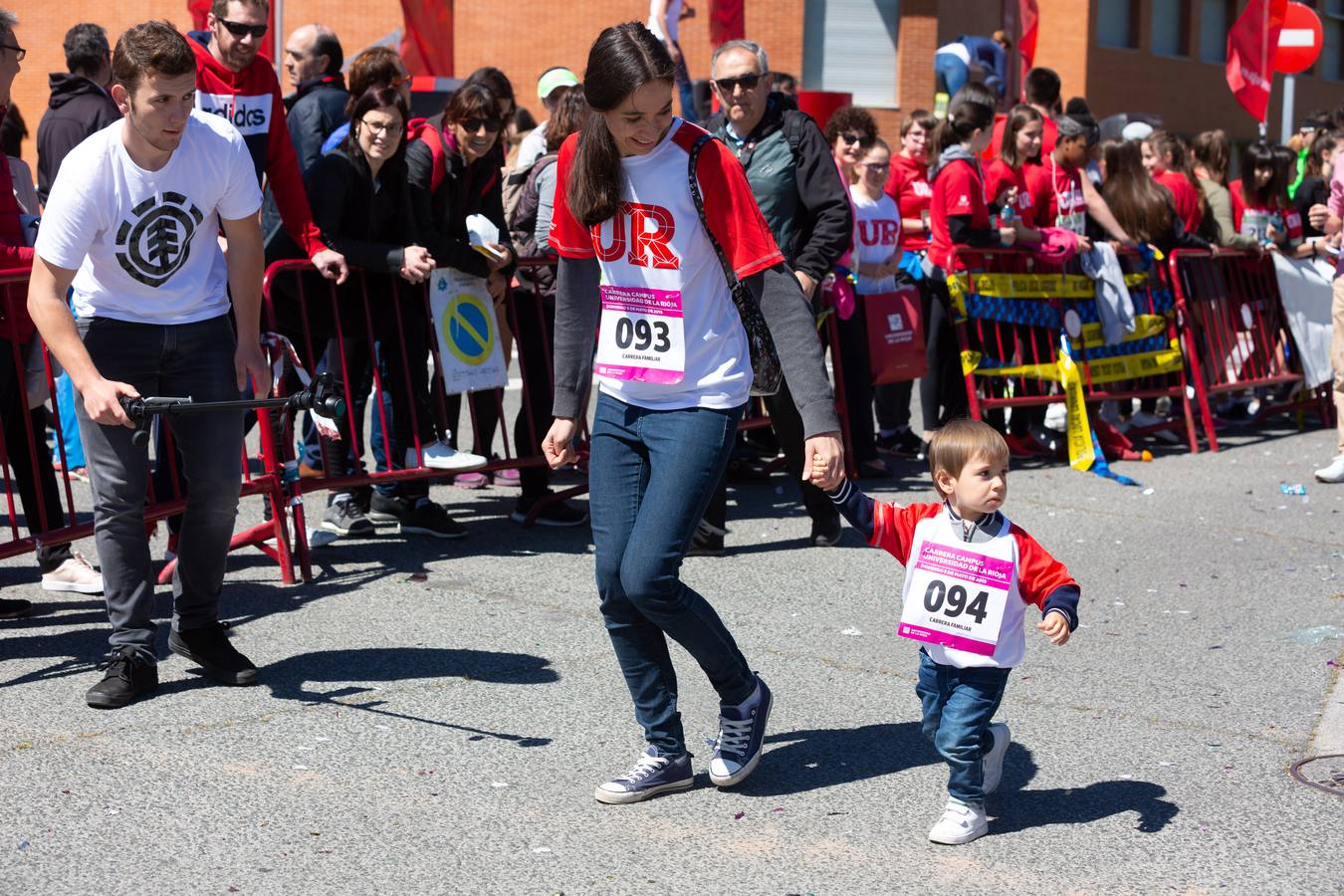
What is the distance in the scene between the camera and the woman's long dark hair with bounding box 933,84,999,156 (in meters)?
9.60

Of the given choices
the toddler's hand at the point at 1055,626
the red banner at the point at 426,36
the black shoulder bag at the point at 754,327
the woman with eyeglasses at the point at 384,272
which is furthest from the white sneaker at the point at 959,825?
the red banner at the point at 426,36

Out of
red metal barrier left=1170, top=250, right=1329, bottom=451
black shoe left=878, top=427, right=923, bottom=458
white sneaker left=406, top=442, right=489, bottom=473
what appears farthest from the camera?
red metal barrier left=1170, top=250, right=1329, bottom=451

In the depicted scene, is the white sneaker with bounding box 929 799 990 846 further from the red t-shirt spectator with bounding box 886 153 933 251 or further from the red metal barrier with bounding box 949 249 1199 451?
the red t-shirt spectator with bounding box 886 153 933 251

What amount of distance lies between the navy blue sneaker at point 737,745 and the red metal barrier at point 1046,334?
542cm

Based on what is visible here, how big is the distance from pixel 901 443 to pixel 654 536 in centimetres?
616

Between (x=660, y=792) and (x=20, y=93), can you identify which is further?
(x=20, y=93)

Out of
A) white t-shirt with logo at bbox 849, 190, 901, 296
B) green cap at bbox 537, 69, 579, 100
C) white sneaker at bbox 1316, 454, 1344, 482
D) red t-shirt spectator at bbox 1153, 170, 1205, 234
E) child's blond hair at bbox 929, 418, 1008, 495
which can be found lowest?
white sneaker at bbox 1316, 454, 1344, 482

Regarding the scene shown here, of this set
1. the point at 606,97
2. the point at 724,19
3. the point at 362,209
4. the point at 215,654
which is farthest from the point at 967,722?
the point at 724,19

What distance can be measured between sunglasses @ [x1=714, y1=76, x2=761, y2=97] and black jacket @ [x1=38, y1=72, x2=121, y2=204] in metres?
2.66

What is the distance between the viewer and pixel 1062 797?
437 cm

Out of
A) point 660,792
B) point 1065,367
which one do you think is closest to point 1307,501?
point 1065,367

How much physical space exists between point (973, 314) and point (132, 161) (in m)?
5.77

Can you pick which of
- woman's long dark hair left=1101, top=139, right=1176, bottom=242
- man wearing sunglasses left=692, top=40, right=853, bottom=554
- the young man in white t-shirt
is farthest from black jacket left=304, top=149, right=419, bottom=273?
woman's long dark hair left=1101, top=139, right=1176, bottom=242

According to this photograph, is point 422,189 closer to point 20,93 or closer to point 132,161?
point 132,161
